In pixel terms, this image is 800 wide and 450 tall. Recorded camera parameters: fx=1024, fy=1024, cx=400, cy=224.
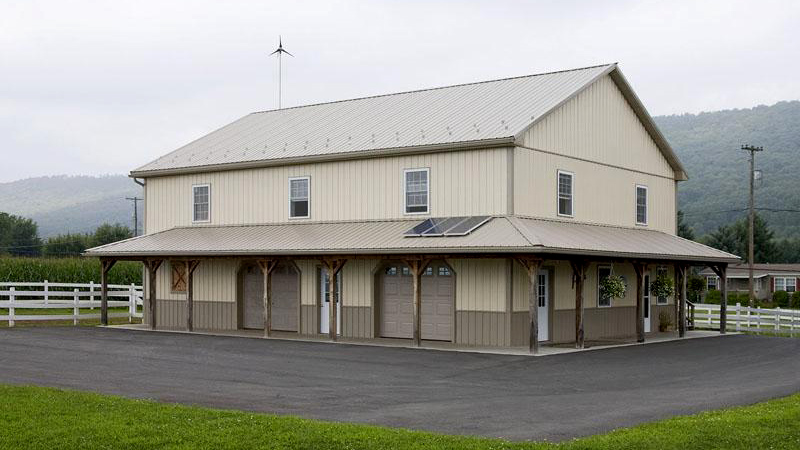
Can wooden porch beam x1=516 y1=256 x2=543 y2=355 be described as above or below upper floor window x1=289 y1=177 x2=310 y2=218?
below

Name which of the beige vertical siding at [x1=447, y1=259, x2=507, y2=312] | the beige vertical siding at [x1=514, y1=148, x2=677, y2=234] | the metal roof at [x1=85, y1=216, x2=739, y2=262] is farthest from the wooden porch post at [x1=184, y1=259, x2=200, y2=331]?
the beige vertical siding at [x1=514, y1=148, x2=677, y2=234]

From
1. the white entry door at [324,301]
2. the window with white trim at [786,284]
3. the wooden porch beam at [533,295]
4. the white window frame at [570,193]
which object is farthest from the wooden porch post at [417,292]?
the window with white trim at [786,284]

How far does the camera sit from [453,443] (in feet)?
36.7

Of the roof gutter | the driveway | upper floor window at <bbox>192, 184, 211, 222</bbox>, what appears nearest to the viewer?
the driveway

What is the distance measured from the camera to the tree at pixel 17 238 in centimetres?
10869

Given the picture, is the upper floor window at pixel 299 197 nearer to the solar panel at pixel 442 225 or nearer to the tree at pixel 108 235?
the solar panel at pixel 442 225

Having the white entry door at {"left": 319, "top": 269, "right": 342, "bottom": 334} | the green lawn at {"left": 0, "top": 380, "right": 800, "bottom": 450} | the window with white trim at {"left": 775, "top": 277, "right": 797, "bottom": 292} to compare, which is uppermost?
the white entry door at {"left": 319, "top": 269, "right": 342, "bottom": 334}

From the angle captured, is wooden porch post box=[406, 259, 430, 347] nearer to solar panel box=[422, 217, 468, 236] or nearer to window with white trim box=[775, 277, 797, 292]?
solar panel box=[422, 217, 468, 236]

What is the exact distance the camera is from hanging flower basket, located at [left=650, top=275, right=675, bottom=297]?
1216 inches

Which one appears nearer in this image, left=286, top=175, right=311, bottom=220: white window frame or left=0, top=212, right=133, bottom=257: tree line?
left=286, top=175, right=311, bottom=220: white window frame

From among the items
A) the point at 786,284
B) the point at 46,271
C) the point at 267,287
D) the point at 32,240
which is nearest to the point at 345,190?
the point at 267,287

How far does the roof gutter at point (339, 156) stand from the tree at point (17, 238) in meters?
79.3

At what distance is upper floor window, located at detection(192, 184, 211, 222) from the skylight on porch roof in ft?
29.3

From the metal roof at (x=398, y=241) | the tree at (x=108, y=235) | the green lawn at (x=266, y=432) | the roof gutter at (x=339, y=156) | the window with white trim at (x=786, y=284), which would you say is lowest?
the window with white trim at (x=786, y=284)
